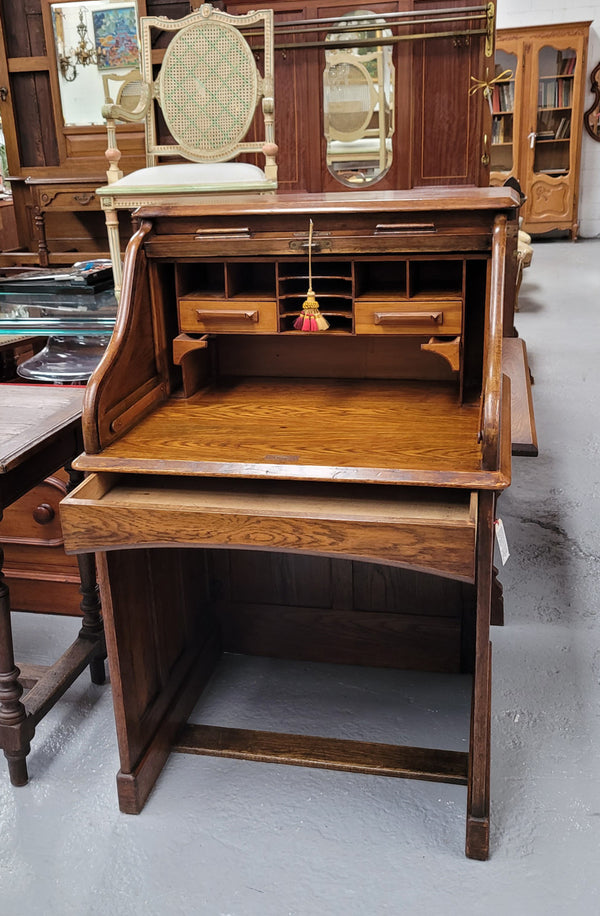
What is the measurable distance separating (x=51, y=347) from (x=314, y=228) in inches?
61.7

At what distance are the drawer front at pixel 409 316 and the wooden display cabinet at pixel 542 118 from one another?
9147mm

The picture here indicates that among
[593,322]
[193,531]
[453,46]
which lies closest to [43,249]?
[453,46]

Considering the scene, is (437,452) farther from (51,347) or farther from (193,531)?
(51,347)

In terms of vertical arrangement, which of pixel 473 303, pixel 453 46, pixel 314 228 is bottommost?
pixel 473 303

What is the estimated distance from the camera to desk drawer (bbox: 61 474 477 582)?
4.69ft

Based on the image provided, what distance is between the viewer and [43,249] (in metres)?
6.12

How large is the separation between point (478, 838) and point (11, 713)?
1.03m

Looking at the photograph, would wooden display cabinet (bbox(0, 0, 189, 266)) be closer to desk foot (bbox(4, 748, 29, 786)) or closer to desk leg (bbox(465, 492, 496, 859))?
desk foot (bbox(4, 748, 29, 786))

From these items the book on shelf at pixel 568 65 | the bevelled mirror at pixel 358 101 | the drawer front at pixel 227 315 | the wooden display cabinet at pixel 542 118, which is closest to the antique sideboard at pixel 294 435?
the drawer front at pixel 227 315

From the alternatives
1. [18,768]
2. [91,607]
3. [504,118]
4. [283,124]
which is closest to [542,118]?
[504,118]

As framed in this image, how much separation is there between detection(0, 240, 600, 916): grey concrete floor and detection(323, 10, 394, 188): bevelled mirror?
444 centimetres

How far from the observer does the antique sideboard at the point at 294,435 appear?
149 centimetres

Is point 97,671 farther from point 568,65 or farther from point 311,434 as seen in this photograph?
point 568,65

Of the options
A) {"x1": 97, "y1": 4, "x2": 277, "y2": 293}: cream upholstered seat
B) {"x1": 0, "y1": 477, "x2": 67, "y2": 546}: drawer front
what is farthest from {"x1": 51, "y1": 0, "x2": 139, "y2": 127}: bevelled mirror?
{"x1": 0, "y1": 477, "x2": 67, "y2": 546}: drawer front
